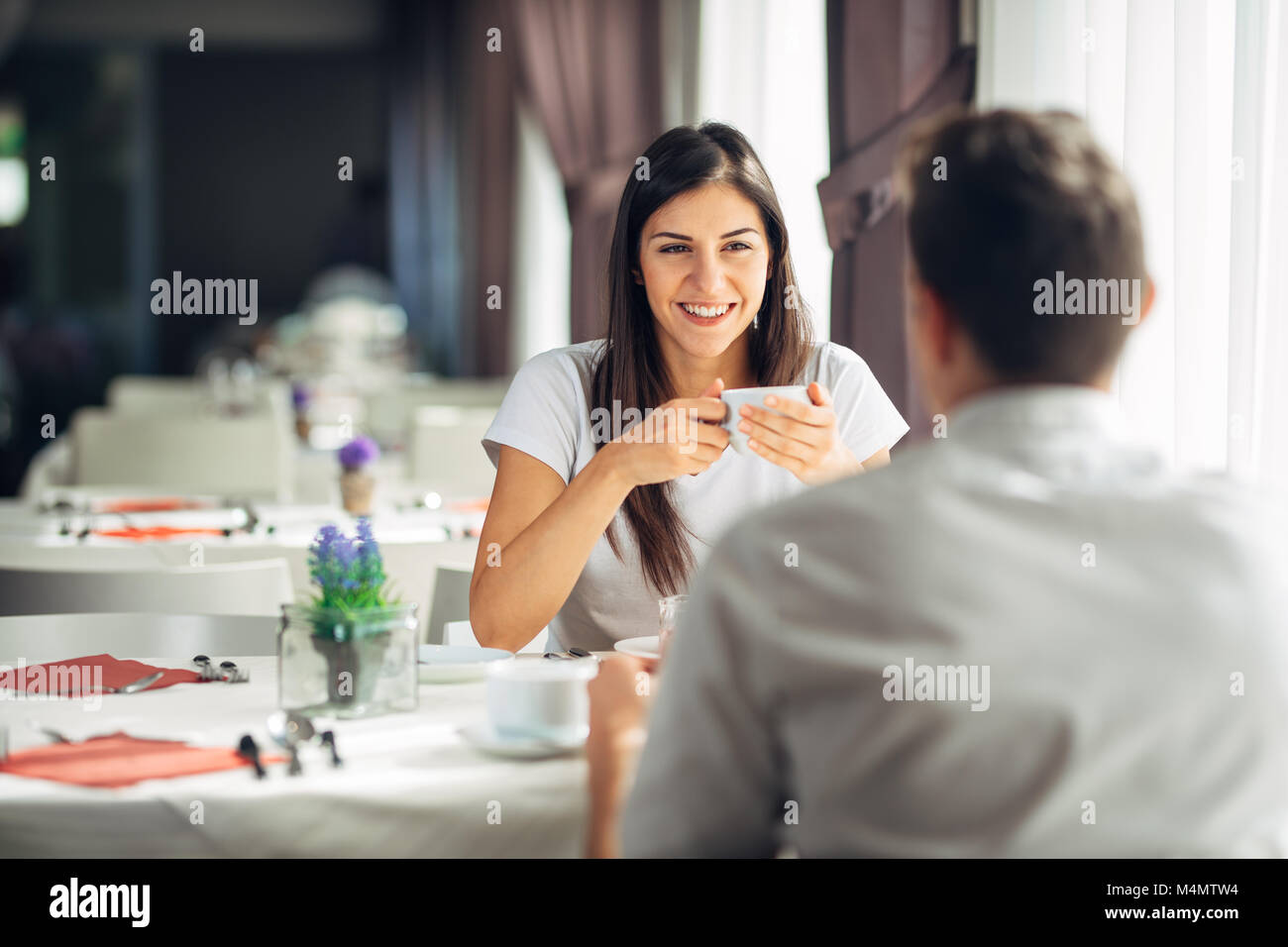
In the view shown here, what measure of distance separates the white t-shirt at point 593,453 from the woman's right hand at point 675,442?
215 millimetres

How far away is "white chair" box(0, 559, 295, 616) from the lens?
2043 millimetres

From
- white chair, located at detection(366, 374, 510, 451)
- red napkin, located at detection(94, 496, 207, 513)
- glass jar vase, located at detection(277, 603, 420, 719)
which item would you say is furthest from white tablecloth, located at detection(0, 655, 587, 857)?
white chair, located at detection(366, 374, 510, 451)

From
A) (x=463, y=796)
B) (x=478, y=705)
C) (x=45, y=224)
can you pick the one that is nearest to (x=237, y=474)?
(x=478, y=705)

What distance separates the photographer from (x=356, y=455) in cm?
307

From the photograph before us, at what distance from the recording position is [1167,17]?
196 cm

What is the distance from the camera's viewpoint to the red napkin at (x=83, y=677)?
1456mm

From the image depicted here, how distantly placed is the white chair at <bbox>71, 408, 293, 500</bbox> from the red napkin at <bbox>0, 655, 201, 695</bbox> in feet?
9.08

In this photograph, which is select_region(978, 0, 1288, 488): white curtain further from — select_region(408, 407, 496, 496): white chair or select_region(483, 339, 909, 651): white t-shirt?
select_region(408, 407, 496, 496): white chair

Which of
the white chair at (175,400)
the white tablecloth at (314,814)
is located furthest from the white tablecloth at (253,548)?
the white chair at (175,400)

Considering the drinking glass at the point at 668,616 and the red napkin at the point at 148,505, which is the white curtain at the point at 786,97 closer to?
the red napkin at the point at 148,505

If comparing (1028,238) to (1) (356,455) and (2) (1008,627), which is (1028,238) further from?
(1) (356,455)

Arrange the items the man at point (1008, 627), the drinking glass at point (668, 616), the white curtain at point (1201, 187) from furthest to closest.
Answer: the white curtain at point (1201, 187)
the drinking glass at point (668, 616)
the man at point (1008, 627)

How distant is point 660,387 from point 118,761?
1047mm
